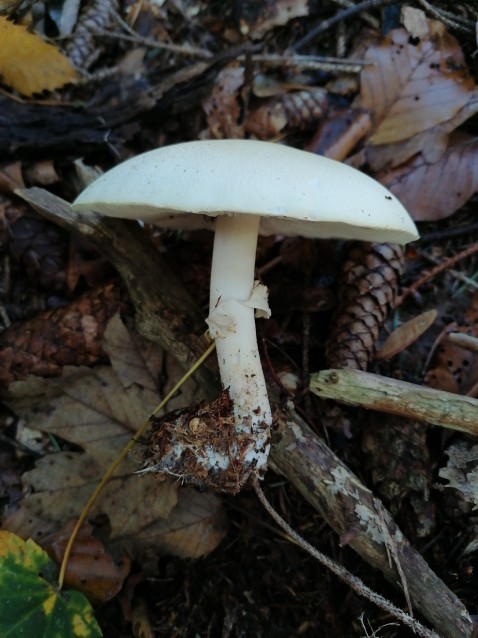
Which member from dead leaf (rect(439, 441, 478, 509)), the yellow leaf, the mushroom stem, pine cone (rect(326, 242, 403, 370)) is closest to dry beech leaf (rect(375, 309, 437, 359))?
→ pine cone (rect(326, 242, 403, 370))

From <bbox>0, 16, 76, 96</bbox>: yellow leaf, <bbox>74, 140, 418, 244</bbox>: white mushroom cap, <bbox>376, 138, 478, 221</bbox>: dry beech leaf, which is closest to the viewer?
<bbox>74, 140, 418, 244</bbox>: white mushroom cap

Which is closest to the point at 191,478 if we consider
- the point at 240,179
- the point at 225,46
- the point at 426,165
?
the point at 240,179

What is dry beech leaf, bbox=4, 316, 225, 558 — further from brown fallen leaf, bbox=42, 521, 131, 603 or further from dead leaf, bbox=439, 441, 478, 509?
dead leaf, bbox=439, 441, 478, 509

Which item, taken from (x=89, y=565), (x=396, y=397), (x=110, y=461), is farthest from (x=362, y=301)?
(x=89, y=565)

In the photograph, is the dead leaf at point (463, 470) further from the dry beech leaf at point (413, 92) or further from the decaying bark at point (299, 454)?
the dry beech leaf at point (413, 92)

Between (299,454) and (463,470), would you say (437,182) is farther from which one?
(299,454)

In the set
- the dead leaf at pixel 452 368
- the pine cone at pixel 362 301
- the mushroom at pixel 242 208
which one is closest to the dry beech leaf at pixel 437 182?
the pine cone at pixel 362 301
